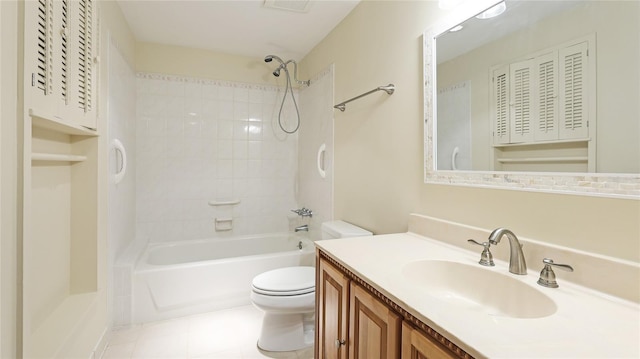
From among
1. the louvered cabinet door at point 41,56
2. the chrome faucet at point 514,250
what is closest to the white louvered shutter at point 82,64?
the louvered cabinet door at point 41,56

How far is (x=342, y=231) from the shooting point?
74.5 inches

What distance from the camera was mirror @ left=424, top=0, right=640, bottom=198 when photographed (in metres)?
0.81

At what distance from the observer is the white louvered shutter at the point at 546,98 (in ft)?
3.11

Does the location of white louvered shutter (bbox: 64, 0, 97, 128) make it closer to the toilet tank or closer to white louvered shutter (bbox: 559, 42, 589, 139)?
the toilet tank

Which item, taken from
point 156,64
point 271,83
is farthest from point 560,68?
point 156,64

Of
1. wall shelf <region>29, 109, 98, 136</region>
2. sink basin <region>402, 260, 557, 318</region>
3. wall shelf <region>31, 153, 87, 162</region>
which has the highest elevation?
wall shelf <region>29, 109, 98, 136</region>

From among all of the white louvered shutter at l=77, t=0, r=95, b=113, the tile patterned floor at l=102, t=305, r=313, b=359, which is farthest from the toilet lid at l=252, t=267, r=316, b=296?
the white louvered shutter at l=77, t=0, r=95, b=113

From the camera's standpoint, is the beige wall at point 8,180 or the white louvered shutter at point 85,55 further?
the white louvered shutter at point 85,55

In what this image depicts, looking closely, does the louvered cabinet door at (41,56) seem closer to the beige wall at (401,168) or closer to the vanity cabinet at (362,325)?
the vanity cabinet at (362,325)

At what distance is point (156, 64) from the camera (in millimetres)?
2809

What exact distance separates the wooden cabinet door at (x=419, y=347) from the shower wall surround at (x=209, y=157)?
2.63 metres

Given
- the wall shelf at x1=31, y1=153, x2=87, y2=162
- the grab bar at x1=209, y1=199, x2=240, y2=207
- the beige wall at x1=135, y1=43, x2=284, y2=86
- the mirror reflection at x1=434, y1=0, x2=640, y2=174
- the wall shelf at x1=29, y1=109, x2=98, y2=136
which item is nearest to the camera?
the mirror reflection at x1=434, y1=0, x2=640, y2=174

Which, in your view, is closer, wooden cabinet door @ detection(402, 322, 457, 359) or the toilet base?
wooden cabinet door @ detection(402, 322, 457, 359)

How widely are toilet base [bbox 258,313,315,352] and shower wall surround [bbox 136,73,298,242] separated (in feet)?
4.79
